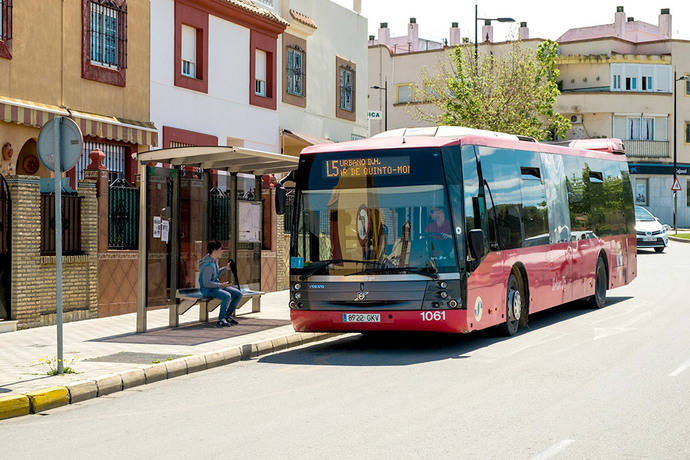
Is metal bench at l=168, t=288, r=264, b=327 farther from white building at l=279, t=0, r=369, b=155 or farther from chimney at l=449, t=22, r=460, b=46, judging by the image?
chimney at l=449, t=22, r=460, b=46

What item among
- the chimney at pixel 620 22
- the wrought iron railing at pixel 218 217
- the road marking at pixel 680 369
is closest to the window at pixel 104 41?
the wrought iron railing at pixel 218 217

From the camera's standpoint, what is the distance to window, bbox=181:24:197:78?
85.1 feet

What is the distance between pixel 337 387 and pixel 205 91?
1674 cm

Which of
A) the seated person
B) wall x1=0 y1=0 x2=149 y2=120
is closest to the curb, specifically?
the seated person

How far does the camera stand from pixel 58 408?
1039 cm

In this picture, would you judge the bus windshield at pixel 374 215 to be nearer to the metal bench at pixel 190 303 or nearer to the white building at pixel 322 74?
the metal bench at pixel 190 303

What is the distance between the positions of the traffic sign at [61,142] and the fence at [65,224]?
5.77 m

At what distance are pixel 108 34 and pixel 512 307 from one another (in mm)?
11423

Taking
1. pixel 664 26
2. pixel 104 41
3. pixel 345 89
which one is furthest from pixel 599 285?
pixel 664 26

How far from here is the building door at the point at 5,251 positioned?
53.7 feet

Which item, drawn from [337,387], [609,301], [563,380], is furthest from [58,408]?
[609,301]

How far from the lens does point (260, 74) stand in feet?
98.5

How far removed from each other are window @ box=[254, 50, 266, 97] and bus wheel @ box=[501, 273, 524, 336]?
15.1 m

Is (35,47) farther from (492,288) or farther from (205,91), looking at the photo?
(492,288)
